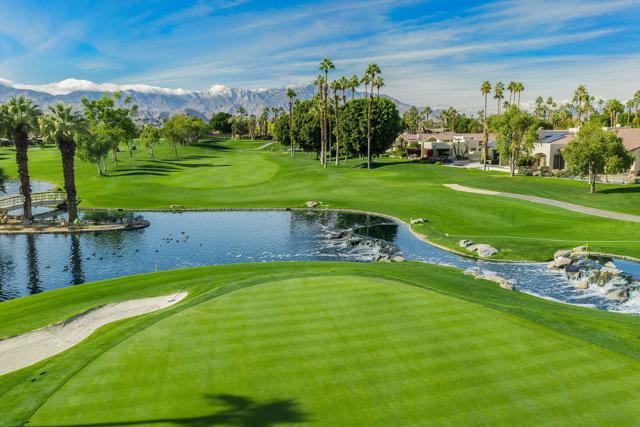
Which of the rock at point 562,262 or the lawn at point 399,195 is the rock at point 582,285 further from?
the lawn at point 399,195

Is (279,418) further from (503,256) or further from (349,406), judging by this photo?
(503,256)

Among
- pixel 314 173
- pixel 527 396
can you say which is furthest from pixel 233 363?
pixel 314 173

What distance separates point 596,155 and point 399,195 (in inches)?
1153

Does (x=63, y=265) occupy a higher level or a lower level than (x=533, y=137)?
lower

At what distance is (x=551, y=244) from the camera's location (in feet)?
141

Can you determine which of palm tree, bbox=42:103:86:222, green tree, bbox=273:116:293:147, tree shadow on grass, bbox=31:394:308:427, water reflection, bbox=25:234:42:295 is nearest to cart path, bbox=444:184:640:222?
tree shadow on grass, bbox=31:394:308:427

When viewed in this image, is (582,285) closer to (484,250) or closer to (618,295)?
(618,295)

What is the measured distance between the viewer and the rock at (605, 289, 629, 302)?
97.7 ft

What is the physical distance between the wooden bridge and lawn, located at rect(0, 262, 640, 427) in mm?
50222

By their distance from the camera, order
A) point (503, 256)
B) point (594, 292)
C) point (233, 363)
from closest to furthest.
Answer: point (233, 363) < point (594, 292) < point (503, 256)

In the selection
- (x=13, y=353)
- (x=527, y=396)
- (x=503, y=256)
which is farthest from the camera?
(x=503, y=256)

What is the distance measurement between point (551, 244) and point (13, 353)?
42209mm

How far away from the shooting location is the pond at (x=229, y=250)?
35.2 m

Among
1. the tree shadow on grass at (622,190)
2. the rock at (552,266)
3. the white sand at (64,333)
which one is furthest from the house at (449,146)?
the white sand at (64,333)
